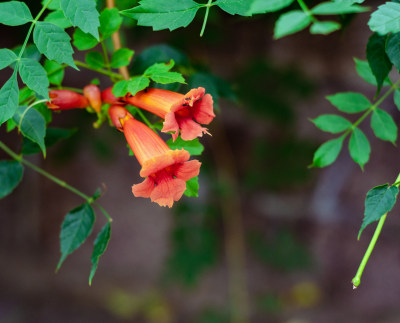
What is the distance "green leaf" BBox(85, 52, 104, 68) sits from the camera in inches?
46.0

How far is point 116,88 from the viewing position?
107 cm

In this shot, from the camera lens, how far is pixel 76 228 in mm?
1208

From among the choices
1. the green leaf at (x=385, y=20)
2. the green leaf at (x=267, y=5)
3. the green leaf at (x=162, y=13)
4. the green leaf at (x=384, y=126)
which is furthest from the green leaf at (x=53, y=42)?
the green leaf at (x=384, y=126)

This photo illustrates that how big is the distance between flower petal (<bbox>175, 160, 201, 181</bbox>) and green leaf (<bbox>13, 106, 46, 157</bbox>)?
0.33m

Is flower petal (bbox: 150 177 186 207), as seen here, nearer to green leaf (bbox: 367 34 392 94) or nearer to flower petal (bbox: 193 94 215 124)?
flower petal (bbox: 193 94 215 124)

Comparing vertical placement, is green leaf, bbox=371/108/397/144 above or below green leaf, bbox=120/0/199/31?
below

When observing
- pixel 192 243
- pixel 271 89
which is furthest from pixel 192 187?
pixel 192 243

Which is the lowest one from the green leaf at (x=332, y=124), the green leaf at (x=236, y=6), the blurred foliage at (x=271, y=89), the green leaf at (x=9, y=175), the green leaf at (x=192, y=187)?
the green leaf at (x=9, y=175)

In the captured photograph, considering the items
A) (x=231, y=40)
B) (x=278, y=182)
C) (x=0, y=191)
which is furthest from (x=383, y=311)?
(x=0, y=191)

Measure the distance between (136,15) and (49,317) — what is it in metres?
3.71

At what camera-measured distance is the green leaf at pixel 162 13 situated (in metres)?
0.98

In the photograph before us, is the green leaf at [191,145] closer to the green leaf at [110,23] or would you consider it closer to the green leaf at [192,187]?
the green leaf at [192,187]

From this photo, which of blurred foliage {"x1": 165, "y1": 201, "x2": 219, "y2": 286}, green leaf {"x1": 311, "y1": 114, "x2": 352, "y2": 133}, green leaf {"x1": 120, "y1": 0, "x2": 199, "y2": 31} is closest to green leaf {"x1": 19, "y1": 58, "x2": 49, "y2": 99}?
green leaf {"x1": 120, "y1": 0, "x2": 199, "y2": 31}

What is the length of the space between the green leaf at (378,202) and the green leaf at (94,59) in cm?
77
